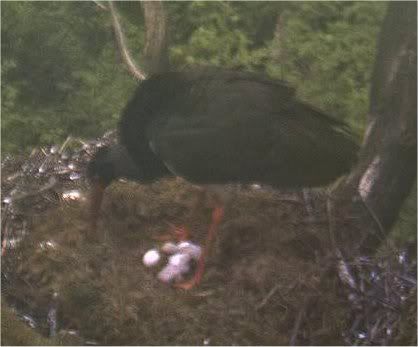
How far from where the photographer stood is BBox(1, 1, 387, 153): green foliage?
75.9 inches

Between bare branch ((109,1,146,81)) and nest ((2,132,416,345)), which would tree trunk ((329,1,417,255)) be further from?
bare branch ((109,1,146,81))

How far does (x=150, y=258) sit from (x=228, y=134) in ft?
1.32

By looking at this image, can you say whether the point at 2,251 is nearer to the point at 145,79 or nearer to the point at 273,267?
the point at 145,79

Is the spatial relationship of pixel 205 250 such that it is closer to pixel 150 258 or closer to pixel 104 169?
pixel 150 258

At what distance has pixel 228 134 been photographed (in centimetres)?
201

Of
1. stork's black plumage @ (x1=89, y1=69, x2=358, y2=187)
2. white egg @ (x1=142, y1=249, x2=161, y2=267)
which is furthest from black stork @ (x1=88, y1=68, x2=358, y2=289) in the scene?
white egg @ (x1=142, y1=249, x2=161, y2=267)

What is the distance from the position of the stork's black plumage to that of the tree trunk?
0.07 metres

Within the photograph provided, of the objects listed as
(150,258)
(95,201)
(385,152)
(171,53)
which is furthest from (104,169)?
(385,152)

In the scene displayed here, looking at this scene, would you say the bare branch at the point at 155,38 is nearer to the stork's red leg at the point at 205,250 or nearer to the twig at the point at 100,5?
the twig at the point at 100,5

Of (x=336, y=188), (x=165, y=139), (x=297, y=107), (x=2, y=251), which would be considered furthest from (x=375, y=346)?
(x=2, y=251)

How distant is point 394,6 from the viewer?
6.19 ft

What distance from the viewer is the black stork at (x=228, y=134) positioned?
1.99 meters

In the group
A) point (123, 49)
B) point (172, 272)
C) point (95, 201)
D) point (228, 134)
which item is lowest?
point (172, 272)

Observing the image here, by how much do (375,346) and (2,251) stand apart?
1.06 m
